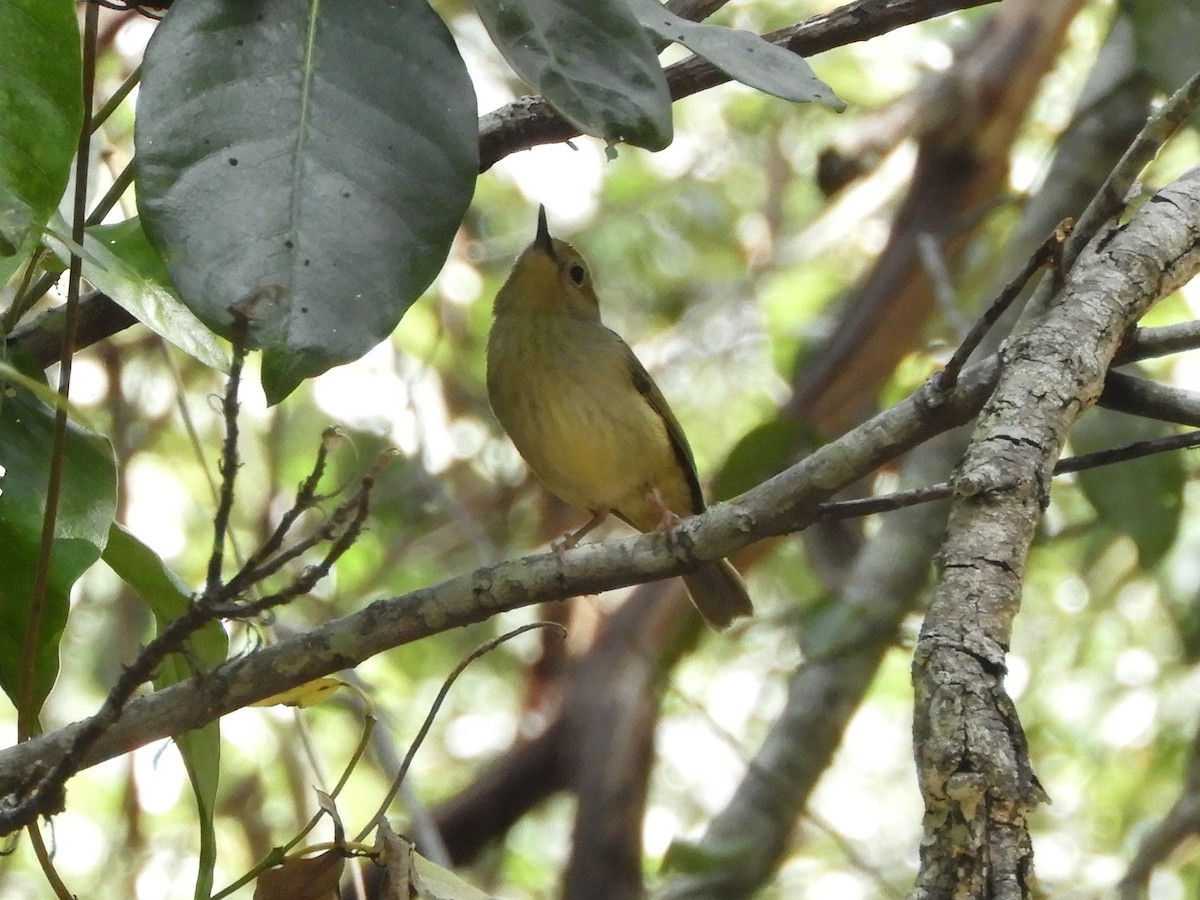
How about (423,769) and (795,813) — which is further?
(423,769)

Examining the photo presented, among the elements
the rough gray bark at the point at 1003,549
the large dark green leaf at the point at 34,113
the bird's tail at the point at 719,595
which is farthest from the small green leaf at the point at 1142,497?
the large dark green leaf at the point at 34,113

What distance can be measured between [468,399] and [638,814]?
8.18 feet

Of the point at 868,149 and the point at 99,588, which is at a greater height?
the point at 868,149

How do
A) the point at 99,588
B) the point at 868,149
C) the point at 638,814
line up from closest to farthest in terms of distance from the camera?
the point at 638,814 → the point at 868,149 → the point at 99,588

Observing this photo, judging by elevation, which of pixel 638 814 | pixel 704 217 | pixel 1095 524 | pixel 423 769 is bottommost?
pixel 638 814

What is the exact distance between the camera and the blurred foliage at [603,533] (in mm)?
5988

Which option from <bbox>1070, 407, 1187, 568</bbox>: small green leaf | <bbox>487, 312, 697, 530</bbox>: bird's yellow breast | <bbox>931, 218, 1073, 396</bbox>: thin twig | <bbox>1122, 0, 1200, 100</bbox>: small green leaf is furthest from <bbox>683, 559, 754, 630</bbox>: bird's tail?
<bbox>931, 218, 1073, 396</bbox>: thin twig

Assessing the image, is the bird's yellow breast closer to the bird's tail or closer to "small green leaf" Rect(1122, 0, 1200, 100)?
the bird's tail

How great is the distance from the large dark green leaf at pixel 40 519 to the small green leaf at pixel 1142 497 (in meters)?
2.78

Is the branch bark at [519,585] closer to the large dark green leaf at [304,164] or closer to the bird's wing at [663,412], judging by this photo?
the large dark green leaf at [304,164]

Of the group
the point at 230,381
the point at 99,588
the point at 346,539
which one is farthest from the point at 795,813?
the point at 99,588

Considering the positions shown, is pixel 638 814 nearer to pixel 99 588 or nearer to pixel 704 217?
pixel 99 588

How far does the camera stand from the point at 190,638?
8.01 ft

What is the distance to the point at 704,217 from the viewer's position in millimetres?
7902
